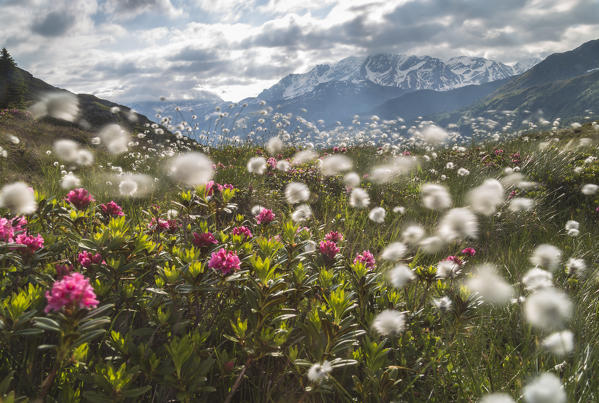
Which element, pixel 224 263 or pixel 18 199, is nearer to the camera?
pixel 224 263

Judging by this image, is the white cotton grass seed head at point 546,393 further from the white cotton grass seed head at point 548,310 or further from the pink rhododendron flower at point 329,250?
the pink rhododendron flower at point 329,250

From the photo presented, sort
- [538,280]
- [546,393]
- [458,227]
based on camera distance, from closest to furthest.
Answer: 1. [546,393]
2. [538,280]
3. [458,227]

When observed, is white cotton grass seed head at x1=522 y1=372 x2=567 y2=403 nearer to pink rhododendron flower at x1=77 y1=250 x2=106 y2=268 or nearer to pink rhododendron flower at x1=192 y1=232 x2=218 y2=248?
pink rhododendron flower at x1=192 y1=232 x2=218 y2=248

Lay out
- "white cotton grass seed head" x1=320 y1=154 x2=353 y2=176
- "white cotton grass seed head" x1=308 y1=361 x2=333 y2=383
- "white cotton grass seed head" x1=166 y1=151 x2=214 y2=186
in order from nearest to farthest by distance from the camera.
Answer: "white cotton grass seed head" x1=308 y1=361 x2=333 y2=383, "white cotton grass seed head" x1=166 y1=151 x2=214 y2=186, "white cotton grass seed head" x1=320 y1=154 x2=353 y2=176

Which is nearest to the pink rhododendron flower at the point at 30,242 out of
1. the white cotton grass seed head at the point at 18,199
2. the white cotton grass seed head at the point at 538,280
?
the white cotton grass seed head at the point at 18,199

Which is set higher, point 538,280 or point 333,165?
point 333,165

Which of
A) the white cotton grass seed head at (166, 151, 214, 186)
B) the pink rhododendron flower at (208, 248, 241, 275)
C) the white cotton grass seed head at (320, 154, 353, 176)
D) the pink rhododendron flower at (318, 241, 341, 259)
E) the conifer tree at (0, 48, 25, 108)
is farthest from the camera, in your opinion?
the conifer tree at (0, 48, 25, 108)

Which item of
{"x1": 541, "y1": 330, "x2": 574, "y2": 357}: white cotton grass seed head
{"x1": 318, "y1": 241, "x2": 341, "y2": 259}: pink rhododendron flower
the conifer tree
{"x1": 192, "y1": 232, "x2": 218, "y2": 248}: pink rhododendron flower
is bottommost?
{"x1": 541, "y1": 330, "x2": 574, "y2": 357}: white cotton grass seed head

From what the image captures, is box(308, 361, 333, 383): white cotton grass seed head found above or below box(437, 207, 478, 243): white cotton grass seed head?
below

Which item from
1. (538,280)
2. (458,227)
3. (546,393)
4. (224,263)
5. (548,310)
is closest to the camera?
(546,393)

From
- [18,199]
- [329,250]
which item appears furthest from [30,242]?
[329,250]

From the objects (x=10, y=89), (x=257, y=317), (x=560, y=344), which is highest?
(x=10, y=89)

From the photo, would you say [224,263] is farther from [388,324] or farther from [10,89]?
[10,89]

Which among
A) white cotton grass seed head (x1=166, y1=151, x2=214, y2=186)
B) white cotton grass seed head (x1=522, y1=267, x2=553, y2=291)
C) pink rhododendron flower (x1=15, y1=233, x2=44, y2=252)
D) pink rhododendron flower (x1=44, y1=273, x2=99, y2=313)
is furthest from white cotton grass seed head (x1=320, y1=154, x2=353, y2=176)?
pink rhododendron flower (x1=44, y1=273, x2=99, y2=313)
